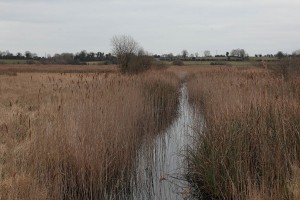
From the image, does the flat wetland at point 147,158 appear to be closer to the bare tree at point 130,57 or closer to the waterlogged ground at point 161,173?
the waterlogged ground at point 161,173

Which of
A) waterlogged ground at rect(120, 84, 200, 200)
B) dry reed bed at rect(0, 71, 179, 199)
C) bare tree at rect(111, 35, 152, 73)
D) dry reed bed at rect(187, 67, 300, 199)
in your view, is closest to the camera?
dry reed bed at rect(187, 67, 300, 199)

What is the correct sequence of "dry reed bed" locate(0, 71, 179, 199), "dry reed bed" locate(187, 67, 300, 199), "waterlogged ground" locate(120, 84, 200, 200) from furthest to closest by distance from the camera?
"waterlogged ground" locate(120, 84, 200, 200) → "dry reed bed" locate(0, 71, 179, 199) → "dry reed bed" locate(187, 67, 300, 199)

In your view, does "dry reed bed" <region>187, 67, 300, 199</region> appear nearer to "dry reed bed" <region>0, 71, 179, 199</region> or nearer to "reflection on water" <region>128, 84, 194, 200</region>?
"reflection on water" <region>128, 84, 194, 200</region>

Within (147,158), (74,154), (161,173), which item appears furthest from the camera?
(147,158)

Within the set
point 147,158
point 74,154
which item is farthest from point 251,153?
point 74,154

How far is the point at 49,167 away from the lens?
470 centimetres

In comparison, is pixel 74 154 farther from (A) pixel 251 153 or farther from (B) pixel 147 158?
(A) pixel 251 153

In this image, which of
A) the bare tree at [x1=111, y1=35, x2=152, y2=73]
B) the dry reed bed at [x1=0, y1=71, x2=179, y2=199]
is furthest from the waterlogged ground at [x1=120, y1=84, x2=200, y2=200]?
the bare tree at [x1=111, y1=35, x2=152, y2=73]

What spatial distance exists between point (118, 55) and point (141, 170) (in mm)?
20378

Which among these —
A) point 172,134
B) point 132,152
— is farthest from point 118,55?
point 132,152

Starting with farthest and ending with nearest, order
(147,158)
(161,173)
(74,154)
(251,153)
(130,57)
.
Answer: (130,57) < (147,158) < (161,173) < (74,154) < (251,153)

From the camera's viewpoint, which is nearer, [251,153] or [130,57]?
[251,153]

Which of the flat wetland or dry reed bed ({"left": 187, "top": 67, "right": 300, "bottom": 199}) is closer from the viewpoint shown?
dry reed bed ({"left": 187, "top": 67, "right": 300, "bottom": 199})

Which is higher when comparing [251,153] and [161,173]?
[251,153]
